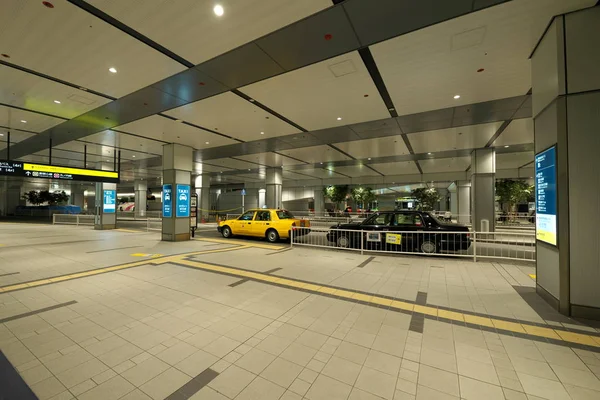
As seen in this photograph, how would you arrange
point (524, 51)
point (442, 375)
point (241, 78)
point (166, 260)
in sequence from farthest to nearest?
point (166, 260), point (241, 78), point (524, 51), point (442, 375)

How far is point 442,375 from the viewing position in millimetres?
2363

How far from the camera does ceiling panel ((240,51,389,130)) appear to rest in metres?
5.30

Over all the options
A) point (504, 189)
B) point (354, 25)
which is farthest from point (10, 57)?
point (504, 189)

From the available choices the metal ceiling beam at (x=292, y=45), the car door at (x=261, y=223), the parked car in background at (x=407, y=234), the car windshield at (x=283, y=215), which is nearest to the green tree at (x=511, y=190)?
the parked car in background at (x=407, y=234)

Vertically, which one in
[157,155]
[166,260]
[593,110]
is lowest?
[166,260]

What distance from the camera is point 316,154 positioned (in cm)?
1455

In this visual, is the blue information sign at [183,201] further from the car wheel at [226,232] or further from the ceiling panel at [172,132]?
the ceiling panel at [172,132]

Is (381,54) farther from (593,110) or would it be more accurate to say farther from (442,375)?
(442,375)

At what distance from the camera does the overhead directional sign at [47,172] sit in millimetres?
9172

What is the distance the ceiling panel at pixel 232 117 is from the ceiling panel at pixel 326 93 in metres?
0.66

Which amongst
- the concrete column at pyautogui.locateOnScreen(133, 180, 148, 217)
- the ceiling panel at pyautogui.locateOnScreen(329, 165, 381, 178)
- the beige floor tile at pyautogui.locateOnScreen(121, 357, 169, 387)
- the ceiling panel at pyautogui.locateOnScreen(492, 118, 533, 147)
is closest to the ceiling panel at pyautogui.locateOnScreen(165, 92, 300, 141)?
the beige floor tile at pyautogui.locateOnScreen(121, 357, 169, 387)

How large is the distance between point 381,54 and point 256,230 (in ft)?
28.7

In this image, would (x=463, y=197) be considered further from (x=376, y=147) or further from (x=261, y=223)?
(x=261, y=223)

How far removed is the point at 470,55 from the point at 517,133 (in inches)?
291
